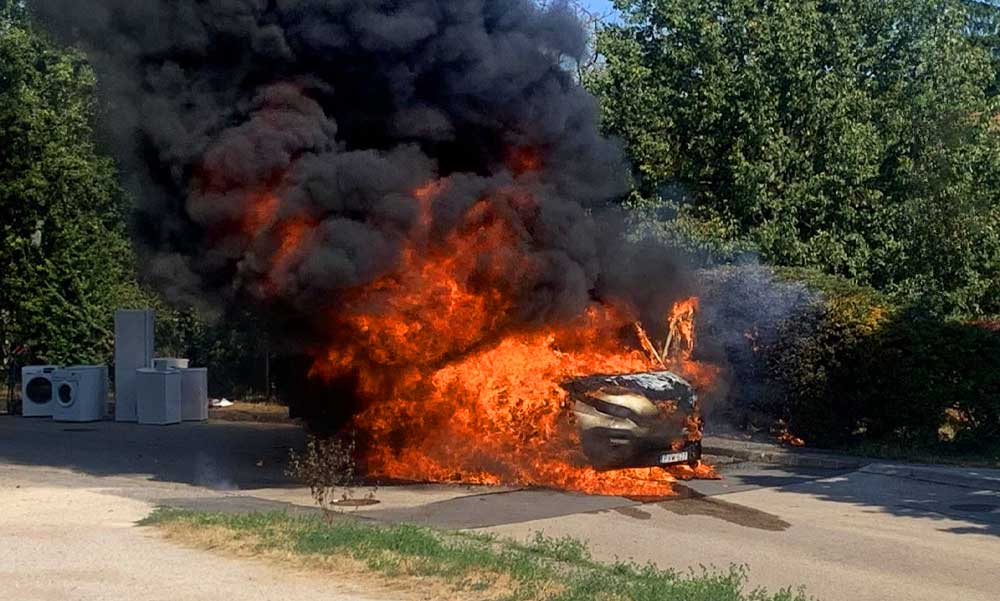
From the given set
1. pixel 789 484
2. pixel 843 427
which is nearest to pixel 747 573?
pixel 789 484

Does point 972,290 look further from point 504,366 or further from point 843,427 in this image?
point 504,366

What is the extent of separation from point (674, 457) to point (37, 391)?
13.4 metres

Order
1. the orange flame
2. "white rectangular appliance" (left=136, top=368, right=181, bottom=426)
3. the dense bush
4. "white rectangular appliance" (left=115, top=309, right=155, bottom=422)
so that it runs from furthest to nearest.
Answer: "white rectangular appliance" (left=115, top=309, right=155, bottom=422) → "white rectangular appliance" (left=136, top=368, right=181, bottom=426) → the dense bush → the orange flame

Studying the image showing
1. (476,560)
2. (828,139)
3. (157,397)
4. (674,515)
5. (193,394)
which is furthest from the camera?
(193,394)

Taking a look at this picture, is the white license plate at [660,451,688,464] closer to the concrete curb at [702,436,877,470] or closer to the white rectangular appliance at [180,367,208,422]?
the concrete curb at [702,436,877,470]

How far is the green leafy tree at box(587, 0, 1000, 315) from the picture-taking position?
19.8 m

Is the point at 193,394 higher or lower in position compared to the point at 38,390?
lower

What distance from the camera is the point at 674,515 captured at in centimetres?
1205

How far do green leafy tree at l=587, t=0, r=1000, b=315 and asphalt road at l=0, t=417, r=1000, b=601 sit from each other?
580 cm

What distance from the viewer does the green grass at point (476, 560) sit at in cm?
793

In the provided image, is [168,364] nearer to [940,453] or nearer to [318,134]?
[318,134]

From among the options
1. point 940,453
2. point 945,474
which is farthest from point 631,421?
point 940,453

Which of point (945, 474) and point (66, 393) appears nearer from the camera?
point (945, 474)

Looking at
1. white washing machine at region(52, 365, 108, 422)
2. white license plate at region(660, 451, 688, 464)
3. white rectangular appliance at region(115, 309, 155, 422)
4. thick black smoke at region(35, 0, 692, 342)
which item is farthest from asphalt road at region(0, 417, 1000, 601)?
white washing machine at region(52, 365, 108, 422)
